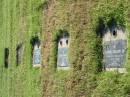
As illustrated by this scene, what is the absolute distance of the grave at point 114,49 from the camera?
371 inches

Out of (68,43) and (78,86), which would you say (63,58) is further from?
(78,86)

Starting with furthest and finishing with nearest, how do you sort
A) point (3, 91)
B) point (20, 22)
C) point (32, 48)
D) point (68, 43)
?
point (3, 91)
point (20, 22)
point (32, 48)
point (68, 43)

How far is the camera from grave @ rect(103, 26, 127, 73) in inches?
371

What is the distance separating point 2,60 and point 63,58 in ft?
28.0

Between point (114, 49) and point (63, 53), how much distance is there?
111 inches

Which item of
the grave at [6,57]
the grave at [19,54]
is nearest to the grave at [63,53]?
the grave at [19,54]

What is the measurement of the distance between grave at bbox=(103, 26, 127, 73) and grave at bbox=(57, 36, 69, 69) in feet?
7.13

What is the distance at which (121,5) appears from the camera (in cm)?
908

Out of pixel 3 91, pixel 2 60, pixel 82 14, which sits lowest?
pixel 3 91

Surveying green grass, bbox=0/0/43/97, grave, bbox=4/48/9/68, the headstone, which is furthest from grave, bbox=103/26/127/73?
grave, bbox=4/48/9/68

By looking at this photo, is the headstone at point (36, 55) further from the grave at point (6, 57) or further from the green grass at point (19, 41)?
the grave at point (6, 57)

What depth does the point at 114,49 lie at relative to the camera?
32.1 feet

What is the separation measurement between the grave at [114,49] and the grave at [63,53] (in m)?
2.17

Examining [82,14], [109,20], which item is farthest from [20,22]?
[109,20]
